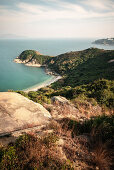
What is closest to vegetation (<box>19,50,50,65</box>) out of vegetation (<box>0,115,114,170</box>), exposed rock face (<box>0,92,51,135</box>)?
exposed rock face (<box>0,92,51,135</box>)

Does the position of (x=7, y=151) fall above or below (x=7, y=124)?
above

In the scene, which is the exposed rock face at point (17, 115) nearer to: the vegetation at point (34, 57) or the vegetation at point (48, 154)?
the vegetation at point (48, 154)

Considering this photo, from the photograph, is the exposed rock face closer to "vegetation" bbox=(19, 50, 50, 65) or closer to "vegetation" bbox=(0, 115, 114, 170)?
"vegetation" bbox=(0, 115, 114, 170)

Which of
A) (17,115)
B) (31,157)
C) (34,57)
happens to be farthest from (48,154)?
(34,57)

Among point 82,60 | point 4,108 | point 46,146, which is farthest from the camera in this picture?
point 82,60

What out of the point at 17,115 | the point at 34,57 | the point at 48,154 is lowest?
the point at 17,115

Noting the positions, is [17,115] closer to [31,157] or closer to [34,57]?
A: [31,157]

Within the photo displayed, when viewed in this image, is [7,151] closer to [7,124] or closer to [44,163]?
[44,163]

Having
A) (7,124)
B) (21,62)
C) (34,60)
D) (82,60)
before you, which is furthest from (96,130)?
(21,62)

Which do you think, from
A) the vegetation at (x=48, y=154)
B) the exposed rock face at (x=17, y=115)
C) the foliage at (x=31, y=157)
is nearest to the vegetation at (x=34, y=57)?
the exposed rock face at (x=17, y=115)
